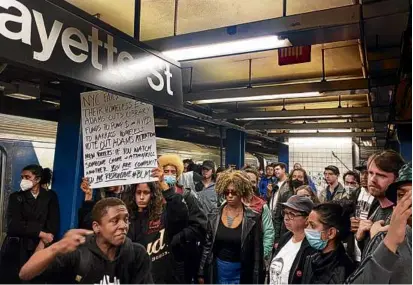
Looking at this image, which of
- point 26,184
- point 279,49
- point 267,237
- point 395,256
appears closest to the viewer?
point 395,256

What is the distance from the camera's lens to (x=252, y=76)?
21.2ft

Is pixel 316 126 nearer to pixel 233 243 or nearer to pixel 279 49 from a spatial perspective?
pixel 279 49

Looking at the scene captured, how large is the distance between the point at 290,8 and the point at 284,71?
7.18 feet

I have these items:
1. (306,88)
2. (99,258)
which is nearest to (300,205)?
(99,258)

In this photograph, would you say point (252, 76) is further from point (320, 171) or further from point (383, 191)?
point (320, 171)

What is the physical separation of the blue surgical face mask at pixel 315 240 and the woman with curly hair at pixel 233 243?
2.78 ft

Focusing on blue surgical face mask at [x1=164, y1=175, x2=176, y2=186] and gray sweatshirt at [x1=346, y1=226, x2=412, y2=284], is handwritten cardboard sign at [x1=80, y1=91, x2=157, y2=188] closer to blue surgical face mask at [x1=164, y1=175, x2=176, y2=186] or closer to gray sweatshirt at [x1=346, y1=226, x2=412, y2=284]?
blue surgical face mask at [x1=164, y1=175, x2=176, y2=186]

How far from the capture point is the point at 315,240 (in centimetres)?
220

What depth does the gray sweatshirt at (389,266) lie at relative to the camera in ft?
4.14

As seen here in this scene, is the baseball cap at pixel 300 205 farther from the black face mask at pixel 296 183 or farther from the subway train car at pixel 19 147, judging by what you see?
the subway train car at pixel 19 147

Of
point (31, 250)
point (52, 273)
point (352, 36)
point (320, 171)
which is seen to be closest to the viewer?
point (52, 273)

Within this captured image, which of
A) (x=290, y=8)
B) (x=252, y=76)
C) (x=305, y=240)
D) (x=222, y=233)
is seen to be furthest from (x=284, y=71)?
(x=305, y=240)

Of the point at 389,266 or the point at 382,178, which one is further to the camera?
the point at 382,178

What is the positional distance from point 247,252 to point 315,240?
881 millimetres
